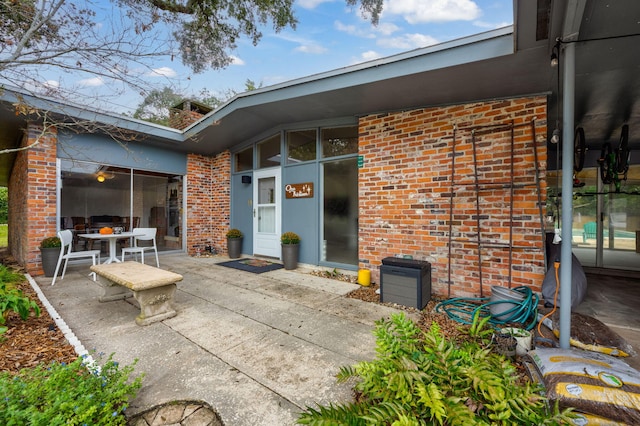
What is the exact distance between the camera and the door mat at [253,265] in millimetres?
5301

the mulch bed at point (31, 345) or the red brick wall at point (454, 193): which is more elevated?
the red brick wall at point (454, 193)

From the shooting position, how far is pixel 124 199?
8.02 metres

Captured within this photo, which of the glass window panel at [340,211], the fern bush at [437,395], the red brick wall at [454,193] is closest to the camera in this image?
the fern bush at [437,395]

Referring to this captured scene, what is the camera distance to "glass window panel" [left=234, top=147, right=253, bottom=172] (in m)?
6.75

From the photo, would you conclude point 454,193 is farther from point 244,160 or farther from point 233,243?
point 244,160

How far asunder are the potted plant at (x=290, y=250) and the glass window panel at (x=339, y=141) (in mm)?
1749

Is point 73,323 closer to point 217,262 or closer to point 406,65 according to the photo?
point 217,262

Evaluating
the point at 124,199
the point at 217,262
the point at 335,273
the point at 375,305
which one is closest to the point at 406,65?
the point at 375,305

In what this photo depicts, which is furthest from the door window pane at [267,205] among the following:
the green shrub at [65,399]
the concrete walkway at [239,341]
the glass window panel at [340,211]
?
the green shrub at [65,399]

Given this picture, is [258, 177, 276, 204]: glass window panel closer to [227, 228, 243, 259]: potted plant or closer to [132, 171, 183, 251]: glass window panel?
[227, 228, 243, 259]: potted plant

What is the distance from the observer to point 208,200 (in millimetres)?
7414

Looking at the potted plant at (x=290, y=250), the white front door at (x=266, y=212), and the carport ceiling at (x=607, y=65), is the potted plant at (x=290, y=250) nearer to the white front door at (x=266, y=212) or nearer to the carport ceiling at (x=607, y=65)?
the white front door at (x=266, y=212)

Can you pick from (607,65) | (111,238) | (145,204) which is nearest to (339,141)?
(607,65)

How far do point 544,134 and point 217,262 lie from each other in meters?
6.14
